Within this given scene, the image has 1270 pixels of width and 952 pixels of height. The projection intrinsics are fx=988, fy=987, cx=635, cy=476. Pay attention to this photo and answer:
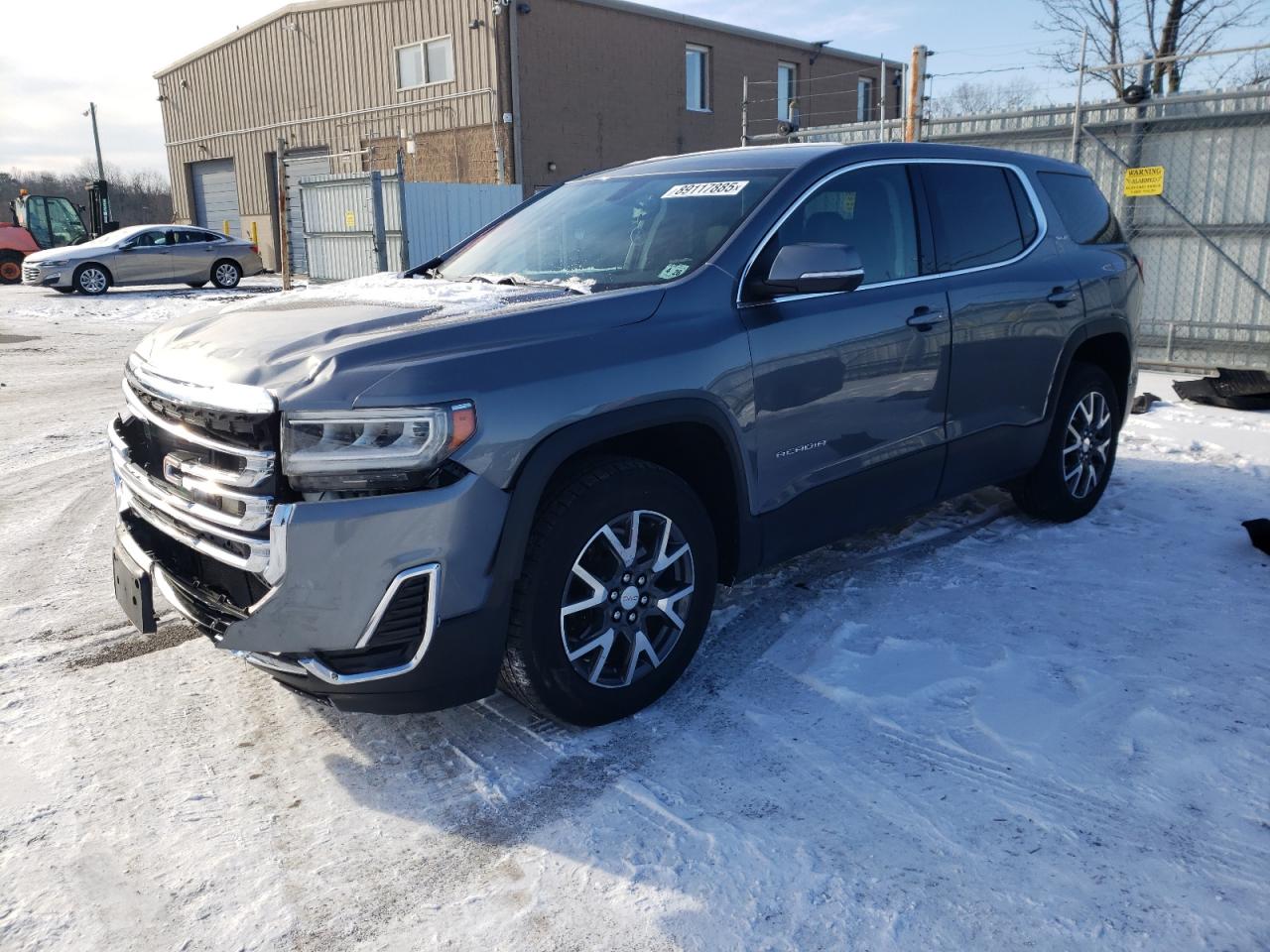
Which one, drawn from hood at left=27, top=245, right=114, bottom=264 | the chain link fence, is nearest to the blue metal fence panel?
hood at left=27, top=245, right=114, bottom=264

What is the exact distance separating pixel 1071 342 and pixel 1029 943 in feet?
11.4

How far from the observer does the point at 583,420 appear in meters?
2.90

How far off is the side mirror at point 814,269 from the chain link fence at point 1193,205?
7.91 meters

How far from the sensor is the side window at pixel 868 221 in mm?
3738

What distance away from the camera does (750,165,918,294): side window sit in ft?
12.3

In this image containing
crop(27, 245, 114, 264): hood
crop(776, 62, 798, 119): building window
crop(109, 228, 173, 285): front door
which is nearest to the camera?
crop(27, 245, 114, 264): hood

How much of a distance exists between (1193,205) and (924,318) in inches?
321

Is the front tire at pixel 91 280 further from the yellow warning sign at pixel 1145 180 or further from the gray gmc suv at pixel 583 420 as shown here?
the gray gmc suv at pixel 583 420

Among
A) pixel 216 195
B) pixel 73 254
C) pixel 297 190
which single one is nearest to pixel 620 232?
pixel 73 254

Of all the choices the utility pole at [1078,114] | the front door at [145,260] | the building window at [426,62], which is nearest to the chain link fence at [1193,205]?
the utility pole at [1078,114]

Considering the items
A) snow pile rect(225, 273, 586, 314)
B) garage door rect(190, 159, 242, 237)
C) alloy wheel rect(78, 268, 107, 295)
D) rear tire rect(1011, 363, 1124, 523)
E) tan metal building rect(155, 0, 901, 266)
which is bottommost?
rear tire rect(1011, 363, 1124, 523)

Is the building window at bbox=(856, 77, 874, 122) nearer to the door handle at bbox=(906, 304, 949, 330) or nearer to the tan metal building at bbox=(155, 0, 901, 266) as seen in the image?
the tan metal building at bbox=(155, 0, 901, 266)

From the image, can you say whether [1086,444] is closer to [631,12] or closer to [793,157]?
[793,157]

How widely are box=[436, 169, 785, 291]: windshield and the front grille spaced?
1.36 metres
